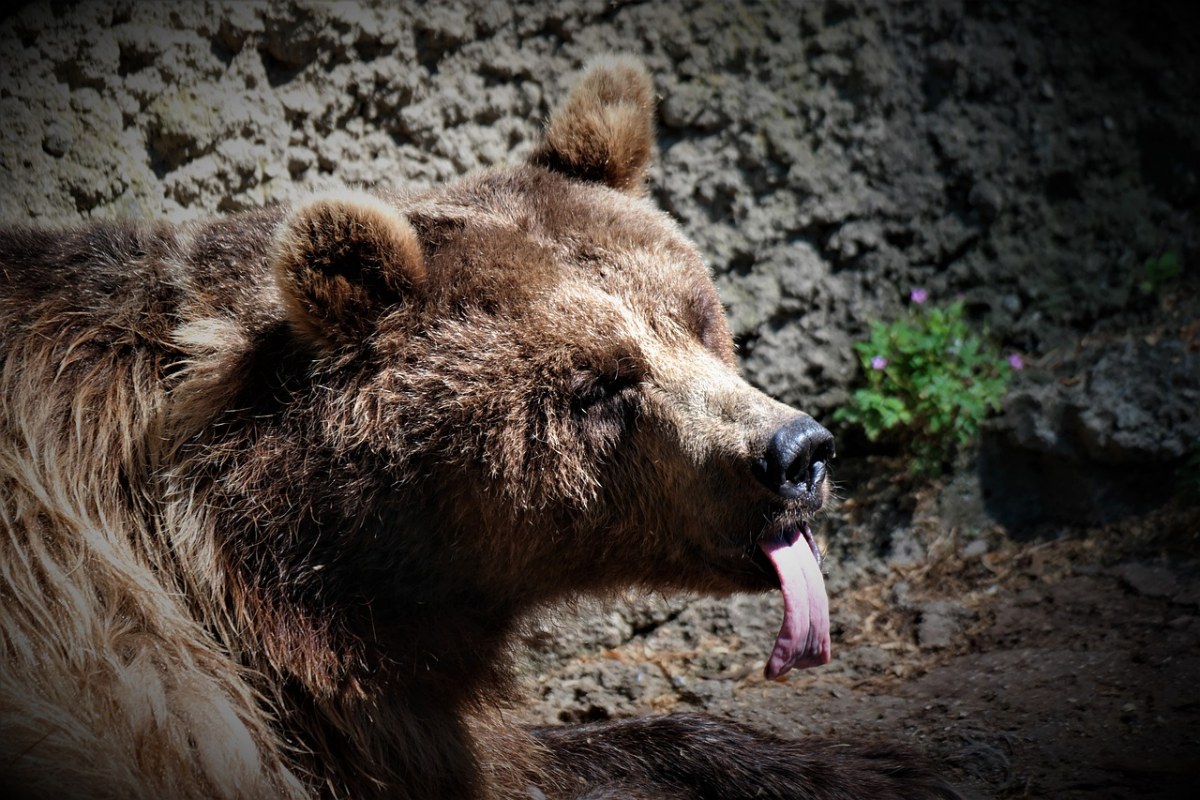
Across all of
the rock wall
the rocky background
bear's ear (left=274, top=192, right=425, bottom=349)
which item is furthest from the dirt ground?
bear's ear (left=274, top=192, right=425, bottom=349)

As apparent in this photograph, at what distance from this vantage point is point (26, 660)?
248 centimetres

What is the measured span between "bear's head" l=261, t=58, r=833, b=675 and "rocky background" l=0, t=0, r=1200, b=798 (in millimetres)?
611

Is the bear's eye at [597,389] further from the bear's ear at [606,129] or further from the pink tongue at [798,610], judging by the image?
the bear's ear at [606,129]

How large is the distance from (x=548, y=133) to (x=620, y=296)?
848mm

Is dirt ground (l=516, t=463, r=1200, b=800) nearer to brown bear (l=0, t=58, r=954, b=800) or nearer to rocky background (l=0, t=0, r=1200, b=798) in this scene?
rocky background (l=0, t=0, r=1200, b=798)

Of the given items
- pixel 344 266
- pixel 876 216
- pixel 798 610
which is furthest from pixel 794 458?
pixel 876 216

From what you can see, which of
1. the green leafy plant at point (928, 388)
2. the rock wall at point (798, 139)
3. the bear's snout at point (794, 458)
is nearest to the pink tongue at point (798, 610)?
the bear's snout at point (794, 458)

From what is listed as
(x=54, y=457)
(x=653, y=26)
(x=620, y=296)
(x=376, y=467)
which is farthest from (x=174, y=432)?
(x=653, y=26)

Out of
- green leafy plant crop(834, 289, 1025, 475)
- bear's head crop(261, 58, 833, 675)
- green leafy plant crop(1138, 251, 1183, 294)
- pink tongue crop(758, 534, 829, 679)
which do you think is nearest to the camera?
bear's head crop(261, 58, 833, 675)

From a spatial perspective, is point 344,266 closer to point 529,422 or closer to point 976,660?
point 529,422

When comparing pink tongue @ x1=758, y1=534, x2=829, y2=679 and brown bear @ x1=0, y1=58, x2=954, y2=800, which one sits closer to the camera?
brown bear @ x1=0, y1=58, x2=954, y2=800

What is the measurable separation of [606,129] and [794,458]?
4.42ft

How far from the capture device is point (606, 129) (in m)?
3.48

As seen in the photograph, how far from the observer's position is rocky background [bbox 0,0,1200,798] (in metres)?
3.90
